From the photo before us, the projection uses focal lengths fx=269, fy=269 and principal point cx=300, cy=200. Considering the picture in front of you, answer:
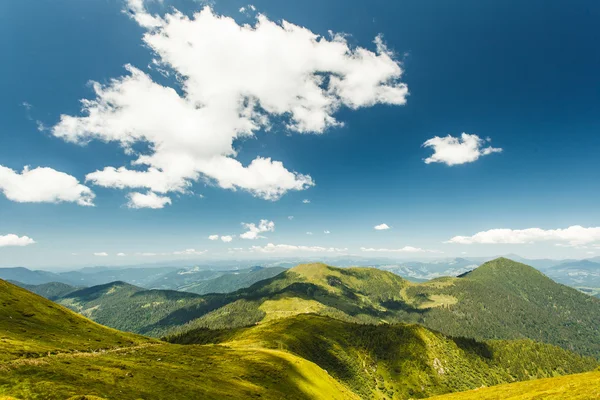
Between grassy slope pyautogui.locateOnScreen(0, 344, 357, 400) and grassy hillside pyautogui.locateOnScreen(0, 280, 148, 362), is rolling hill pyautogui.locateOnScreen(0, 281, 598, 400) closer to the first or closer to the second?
grassy hillside pyautogui.locateOnScreen(0, 280, 148, 362)

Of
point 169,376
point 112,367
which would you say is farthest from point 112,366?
point 169,376

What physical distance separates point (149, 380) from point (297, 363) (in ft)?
243

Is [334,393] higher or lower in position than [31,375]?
lower

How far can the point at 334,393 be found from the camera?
375 ft

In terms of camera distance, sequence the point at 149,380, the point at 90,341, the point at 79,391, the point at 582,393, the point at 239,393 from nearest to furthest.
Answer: the point at 79,391
the point at 582,393
the point at 149,380
the point at 239,393
the point at 90,341

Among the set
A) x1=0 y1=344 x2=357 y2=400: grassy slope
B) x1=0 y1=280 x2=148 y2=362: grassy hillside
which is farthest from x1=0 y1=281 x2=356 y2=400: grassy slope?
x1=0 y1=344 x2=357 y2=400: grassy slope

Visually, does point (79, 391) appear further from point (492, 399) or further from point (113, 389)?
point (492, 399)

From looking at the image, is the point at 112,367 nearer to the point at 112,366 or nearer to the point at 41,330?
the point at 112,366

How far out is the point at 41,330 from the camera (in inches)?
3472

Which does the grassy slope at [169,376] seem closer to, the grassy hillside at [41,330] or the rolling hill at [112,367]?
the rolling hill at [112,367]

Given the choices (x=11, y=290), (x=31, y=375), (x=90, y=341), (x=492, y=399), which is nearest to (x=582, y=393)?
(x=492, y=399)

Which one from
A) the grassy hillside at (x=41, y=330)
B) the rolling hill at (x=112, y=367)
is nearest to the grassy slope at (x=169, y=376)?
the rolling hill at (x=112, y=367)

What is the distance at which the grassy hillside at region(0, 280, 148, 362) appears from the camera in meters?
67.8

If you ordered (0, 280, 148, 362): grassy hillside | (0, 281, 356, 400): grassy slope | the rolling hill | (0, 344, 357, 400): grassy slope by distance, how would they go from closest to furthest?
(0, 344, 357, 400): grassy slope, the rolling hill, (0, 281, 356, 400): grassy slope, (0, 280, 148, 362): grassy hillside
